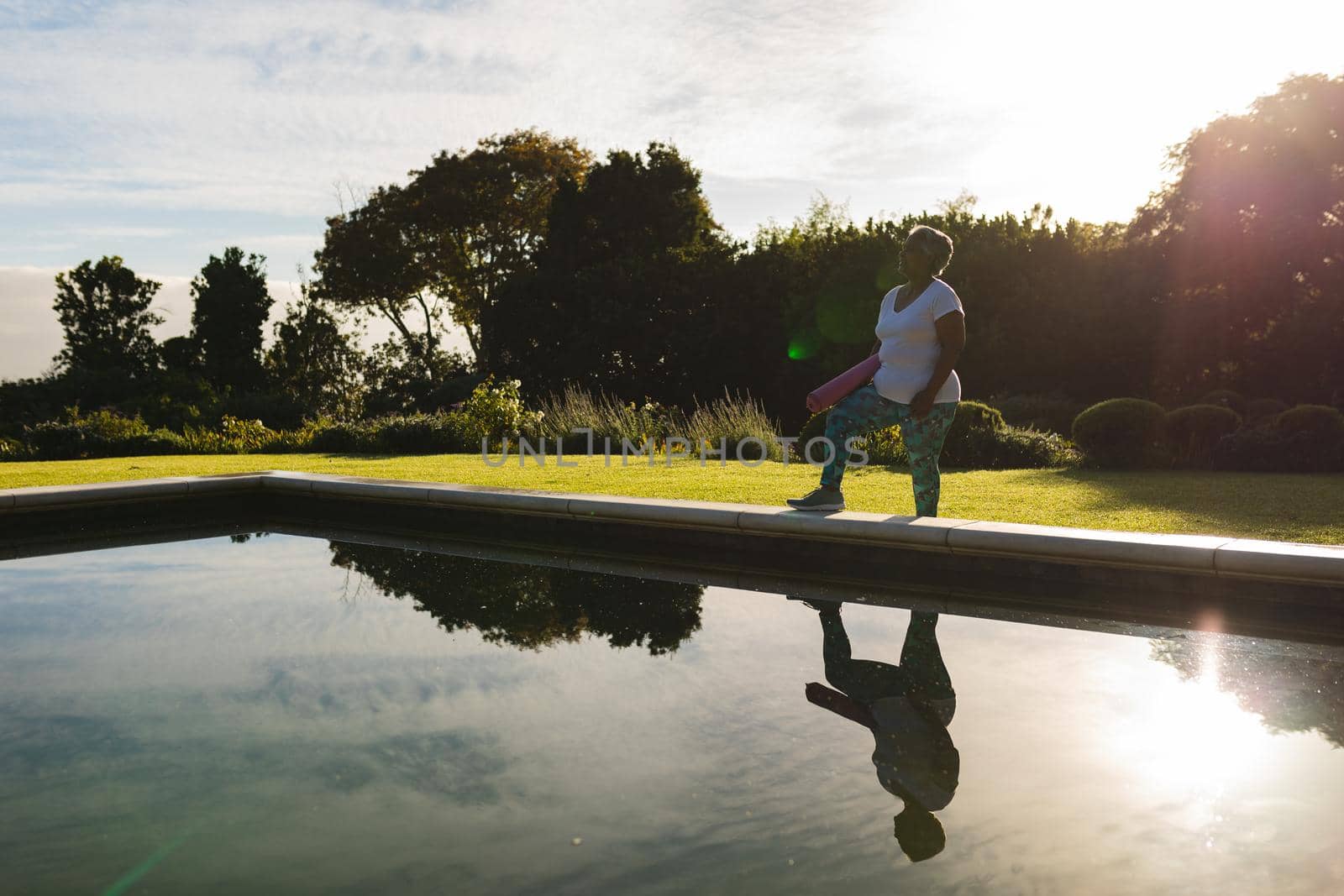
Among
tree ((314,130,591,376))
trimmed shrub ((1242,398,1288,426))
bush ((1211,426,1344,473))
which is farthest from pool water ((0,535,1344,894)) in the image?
tree ((314,130,591,376))

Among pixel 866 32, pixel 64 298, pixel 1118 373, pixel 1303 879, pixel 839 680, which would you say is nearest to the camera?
pixel 1303 879

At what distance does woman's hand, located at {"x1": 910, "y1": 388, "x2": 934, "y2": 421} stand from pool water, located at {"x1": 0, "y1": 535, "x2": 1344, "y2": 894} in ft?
3.80

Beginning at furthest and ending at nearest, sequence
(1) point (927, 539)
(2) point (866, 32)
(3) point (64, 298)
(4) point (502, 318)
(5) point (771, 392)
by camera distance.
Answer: (3) point (64, 298), (4) point (502, 318), (5) point (771, 392), (2) point (866, 32), (1) point (927, 539)

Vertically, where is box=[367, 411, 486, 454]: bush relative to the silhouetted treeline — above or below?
below

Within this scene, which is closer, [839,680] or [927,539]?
[839,680]

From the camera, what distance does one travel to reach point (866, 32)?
9672mm

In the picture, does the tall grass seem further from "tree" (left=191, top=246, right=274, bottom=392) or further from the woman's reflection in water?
"tree" (left=191, top=246, right=274, bottom=392)

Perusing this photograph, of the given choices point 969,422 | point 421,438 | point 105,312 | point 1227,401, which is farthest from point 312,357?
point 1227,401

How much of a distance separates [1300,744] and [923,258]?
2.99m

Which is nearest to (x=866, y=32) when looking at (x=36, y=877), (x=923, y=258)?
(x=923, y=258)

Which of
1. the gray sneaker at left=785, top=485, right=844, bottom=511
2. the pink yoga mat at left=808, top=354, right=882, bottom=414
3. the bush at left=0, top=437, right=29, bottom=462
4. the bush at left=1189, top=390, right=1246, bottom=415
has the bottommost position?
the bush at left=0, top=437, right=29, bottom=462

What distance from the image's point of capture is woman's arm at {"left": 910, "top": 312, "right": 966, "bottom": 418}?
16.8 ft

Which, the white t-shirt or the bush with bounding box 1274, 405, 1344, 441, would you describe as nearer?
the white t-shirt

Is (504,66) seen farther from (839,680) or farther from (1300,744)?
(1300,744)
